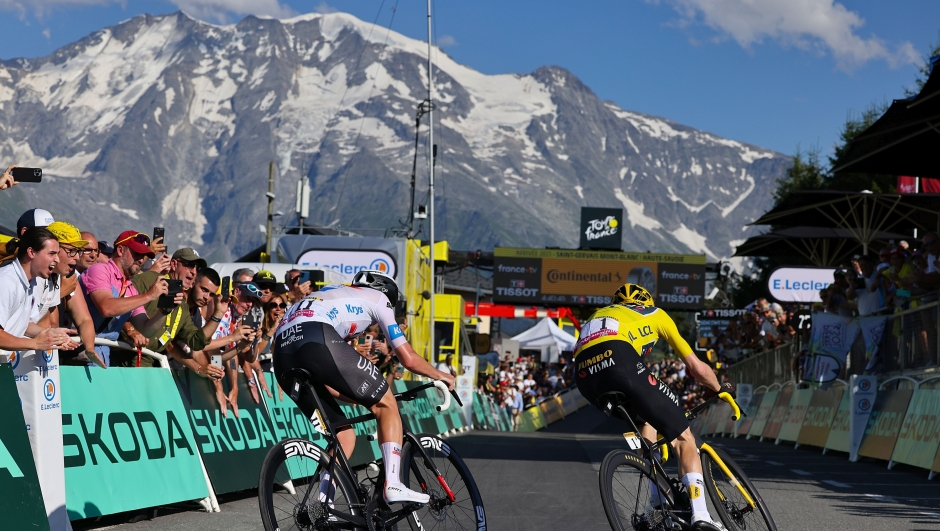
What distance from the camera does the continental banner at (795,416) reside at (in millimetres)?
20033

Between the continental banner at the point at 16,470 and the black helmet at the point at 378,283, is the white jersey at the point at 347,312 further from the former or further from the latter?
the continental banner at the point at 16,470

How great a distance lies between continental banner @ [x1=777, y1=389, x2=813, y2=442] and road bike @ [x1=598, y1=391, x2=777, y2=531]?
1318cm

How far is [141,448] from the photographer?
8.27m

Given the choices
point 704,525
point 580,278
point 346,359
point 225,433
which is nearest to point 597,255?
point 580,278

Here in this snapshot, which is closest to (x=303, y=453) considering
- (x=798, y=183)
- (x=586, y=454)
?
(x=586, y=454)

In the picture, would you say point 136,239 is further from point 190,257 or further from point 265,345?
point 265,345

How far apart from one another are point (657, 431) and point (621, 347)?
1.79ft

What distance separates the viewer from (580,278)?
2117 inches

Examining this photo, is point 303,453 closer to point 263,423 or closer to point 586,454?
point 263,423

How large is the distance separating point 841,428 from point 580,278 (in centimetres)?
3684

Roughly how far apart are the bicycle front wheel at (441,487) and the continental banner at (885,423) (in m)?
9.30

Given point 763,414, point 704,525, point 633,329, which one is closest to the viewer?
point 704,525

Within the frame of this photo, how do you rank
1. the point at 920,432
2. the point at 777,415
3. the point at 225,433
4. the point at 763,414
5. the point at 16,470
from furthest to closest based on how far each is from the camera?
the point at 763,414 < the point at 777,415 < the point at 920,432 < the point at 225,433 < the point at 16,470

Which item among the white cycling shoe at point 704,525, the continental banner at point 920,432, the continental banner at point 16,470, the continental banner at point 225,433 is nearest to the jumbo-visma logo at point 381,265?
the continental banner at point 920,432
